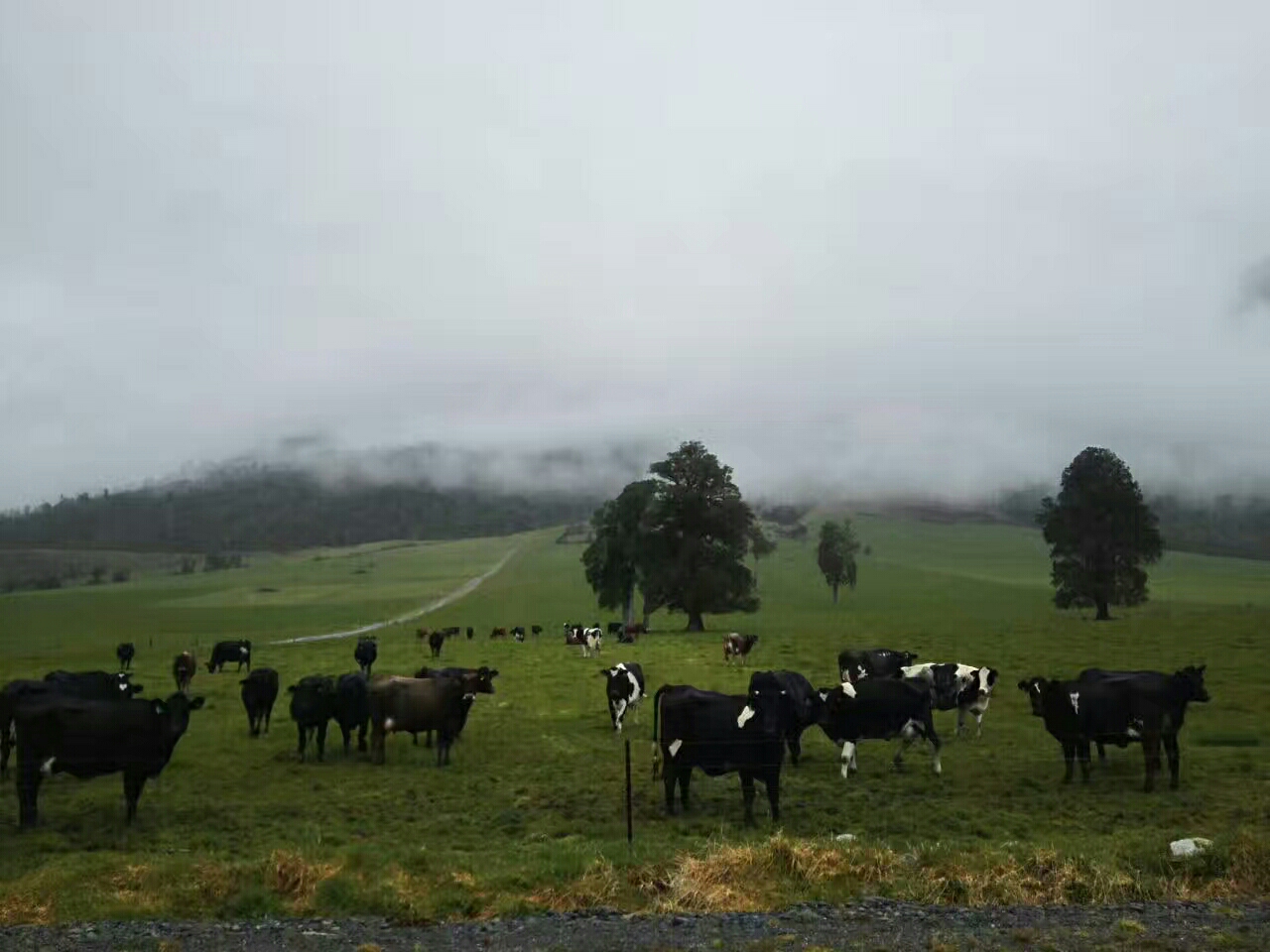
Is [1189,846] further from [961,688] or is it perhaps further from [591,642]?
[591,642]

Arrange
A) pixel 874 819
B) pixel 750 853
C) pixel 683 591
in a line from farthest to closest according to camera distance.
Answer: pixel 683 591 < pixel 874 819 < pixel 750 853

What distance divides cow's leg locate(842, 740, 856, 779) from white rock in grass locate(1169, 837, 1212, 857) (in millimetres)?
6466

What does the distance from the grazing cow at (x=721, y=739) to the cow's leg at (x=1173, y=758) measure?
7393mm

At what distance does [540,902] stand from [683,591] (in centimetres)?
4867

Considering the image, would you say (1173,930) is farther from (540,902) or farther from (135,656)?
(135,656)

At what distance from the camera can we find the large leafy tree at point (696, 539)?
193ft

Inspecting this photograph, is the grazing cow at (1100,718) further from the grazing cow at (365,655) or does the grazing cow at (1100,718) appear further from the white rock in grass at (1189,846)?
the grazing cow at (365,655)

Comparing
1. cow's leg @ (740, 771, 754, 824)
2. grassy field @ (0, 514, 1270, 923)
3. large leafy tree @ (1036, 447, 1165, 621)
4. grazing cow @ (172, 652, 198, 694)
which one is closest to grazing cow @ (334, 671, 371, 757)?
grassy field @ (0, 514, 1270, 923)

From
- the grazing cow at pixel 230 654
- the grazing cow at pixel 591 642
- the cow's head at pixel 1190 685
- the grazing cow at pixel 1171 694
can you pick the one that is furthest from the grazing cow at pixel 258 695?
the grazing cow at pixel 591 642

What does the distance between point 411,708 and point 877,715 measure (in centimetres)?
1064

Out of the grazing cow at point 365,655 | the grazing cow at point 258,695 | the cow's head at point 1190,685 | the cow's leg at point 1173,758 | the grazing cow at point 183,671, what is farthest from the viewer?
the grazing cow at point 365,655

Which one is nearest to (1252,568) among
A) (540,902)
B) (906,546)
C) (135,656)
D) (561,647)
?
(906,546)

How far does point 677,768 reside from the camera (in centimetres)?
1603

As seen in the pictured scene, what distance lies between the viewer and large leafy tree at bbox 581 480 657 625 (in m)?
62.6
